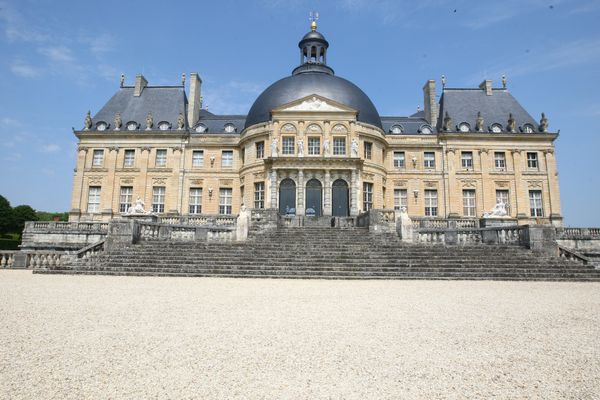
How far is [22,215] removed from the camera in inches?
1831

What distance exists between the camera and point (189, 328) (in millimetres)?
5027

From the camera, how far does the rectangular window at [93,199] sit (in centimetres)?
3109

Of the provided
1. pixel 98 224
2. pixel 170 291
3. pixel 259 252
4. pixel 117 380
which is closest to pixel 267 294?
pixel 170 291

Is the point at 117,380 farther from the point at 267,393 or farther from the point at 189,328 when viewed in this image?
the point at 189,328

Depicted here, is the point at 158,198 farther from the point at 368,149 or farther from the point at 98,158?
the point at 368,149

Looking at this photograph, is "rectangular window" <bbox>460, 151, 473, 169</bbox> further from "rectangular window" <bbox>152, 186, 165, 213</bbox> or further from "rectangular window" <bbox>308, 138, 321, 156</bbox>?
"rectangular window" <bbox>152, 186, 165, 213</bbox>

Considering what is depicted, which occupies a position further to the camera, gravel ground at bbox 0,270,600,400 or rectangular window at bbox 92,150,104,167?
rectangular window at bbox 92,150,104,167

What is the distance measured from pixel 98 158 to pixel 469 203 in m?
31.4

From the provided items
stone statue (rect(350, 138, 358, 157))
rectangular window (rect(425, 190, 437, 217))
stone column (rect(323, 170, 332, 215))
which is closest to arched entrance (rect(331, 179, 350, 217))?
stone column (rect(323, 170, 332, 215))

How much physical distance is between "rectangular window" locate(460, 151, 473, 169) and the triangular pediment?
10.5 metres

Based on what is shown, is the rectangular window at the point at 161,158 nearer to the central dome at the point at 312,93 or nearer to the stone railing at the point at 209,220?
the central dome at the point at 312,93

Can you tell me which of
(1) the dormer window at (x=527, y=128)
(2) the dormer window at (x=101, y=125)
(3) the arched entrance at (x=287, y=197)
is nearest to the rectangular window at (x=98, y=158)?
(2) the dormer window at (x=101, y=125)

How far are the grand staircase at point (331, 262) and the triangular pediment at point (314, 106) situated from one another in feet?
49.1

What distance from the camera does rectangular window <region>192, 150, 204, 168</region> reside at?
32.0 m
